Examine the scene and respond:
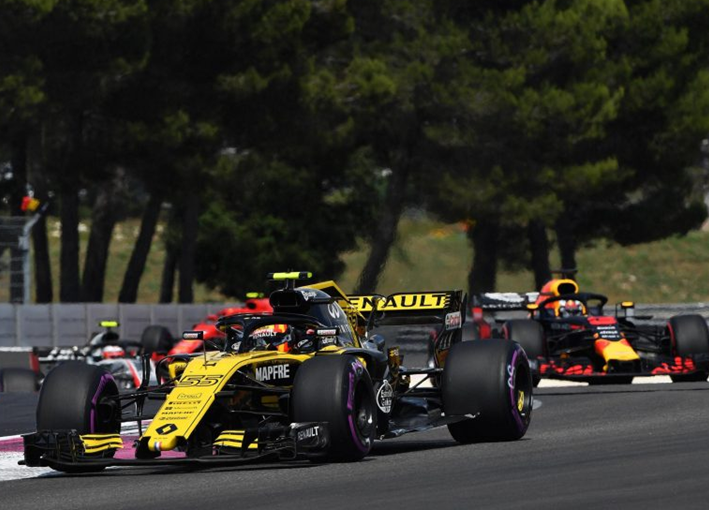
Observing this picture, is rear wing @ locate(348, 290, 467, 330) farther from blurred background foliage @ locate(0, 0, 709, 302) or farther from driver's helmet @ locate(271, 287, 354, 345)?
blurred background foliage @ locate(0, 0, 709, 302)

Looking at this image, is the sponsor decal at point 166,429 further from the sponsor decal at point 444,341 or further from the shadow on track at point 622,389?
the shadow on track at point 622,389

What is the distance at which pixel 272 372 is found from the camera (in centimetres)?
1168

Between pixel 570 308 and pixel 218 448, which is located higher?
pixel 570 308

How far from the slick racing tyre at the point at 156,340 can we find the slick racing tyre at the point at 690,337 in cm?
1330

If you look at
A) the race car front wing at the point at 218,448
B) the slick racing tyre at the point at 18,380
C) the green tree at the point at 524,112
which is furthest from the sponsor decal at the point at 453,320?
the green tree at the point at 524,112

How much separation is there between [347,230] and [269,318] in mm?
47379

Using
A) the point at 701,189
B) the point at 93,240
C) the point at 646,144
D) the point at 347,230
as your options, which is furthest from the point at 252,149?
the point at 701,189

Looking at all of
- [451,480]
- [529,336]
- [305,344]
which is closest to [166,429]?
[305,344]

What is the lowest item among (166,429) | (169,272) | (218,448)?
(218,448)

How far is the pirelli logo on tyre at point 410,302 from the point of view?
14.2 meters

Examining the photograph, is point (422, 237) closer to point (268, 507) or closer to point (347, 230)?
point (347, 230)

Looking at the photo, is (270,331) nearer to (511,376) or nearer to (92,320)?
(511,376)

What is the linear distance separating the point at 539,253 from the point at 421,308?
37.5 metres

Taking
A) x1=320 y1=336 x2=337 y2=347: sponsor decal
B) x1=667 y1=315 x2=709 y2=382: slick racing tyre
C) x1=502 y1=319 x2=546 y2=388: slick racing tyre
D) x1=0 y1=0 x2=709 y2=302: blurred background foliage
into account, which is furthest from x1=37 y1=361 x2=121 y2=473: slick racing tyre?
x1=0 y1=0 x2=709 y2=302: blurred background foliage
